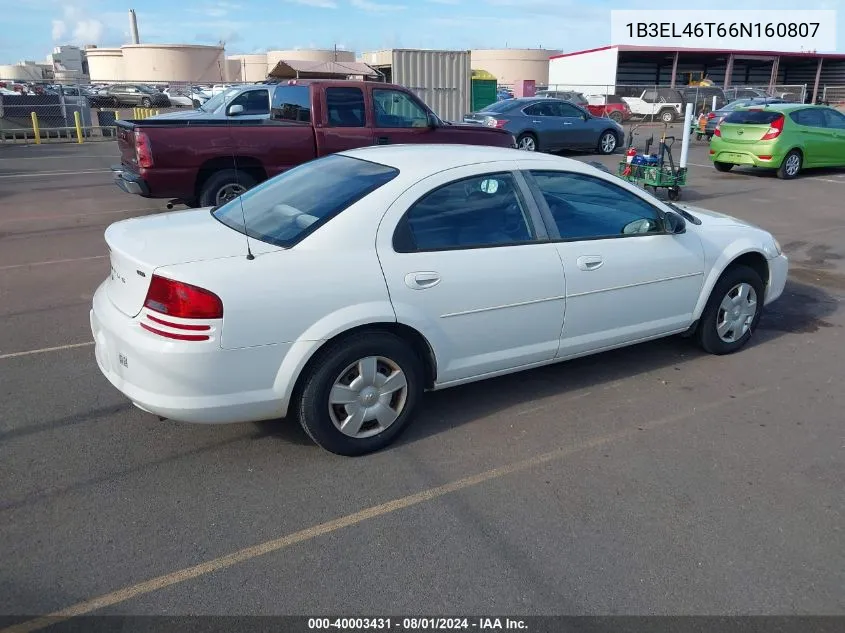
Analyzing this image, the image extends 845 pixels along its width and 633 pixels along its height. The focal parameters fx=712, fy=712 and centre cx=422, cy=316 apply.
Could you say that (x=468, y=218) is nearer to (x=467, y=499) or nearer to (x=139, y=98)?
(x=467, y=499)

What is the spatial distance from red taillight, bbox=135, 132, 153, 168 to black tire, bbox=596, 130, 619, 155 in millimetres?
14000

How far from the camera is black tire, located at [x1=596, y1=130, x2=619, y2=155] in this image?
19.9 meters

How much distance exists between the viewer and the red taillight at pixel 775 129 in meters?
14.7

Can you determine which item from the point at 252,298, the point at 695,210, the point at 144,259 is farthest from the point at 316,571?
the point at 695,210

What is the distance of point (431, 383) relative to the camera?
160 inches

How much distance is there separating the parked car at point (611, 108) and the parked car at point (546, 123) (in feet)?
40.6

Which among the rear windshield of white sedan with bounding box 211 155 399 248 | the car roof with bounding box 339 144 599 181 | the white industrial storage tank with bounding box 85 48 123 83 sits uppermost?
the white industrial storage tank with bounding box 85 48 123 83

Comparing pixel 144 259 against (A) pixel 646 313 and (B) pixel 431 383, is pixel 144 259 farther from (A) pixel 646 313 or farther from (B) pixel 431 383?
(A) pixel 646 313

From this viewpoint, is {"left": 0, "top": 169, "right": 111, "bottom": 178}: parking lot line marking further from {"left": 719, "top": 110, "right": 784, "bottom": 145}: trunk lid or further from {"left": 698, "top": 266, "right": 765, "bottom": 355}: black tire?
{"left": 698, "top": 266, "right": 765, "bottom": 355}: black tire

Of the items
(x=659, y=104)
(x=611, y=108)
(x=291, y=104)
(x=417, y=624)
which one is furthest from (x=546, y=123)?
(x=659, y=104)

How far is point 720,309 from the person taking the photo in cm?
523

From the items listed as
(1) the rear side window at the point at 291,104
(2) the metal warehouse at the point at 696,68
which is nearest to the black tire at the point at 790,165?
(1) the rear side window at the point at 291,104

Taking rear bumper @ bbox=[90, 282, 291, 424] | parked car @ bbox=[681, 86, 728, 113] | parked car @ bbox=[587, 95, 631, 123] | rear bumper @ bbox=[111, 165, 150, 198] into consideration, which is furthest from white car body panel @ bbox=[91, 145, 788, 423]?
parked car @ bbox=[681, 86, 728, 113]

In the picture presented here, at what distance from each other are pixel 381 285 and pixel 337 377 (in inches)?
20.7
